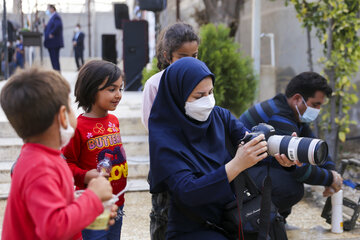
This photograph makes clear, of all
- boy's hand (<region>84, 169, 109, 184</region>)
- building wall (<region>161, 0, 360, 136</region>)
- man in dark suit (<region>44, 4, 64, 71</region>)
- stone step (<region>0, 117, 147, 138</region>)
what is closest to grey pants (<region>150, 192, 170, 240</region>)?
boy's hand (<region>84, 169, 109, 184</region>)

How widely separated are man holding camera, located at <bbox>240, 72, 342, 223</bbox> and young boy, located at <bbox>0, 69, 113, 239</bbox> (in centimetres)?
189

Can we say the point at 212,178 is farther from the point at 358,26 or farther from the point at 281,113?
the point at 358,26

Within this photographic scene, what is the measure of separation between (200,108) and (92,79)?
738mm

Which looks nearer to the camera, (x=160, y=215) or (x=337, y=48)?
(x=160, y=215)

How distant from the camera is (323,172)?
347 cm

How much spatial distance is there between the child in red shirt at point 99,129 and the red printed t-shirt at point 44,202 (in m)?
0.84

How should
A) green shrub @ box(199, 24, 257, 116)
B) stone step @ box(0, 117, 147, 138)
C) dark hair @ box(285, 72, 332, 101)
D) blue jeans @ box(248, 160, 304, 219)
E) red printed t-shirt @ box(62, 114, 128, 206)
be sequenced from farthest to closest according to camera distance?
stone step @ box(0, 117, 147, 138), green shrub @ box(199, 24, 257, 116), dark hair @ box(285, 72, 332, 101), blue jeans @ box(248, 160, 304, 219), red printed t-shirt @ box(62, 114, 128, 206)

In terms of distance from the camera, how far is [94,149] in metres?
2.61

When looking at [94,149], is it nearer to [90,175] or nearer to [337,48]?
[90,175]

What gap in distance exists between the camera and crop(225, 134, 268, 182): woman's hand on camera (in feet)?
7.05

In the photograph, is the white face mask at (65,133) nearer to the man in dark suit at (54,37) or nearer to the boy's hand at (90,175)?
the boy's hand at (90,175)

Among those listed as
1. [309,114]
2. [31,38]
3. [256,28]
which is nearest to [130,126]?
[256,28]

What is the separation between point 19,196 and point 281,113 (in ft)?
7.41

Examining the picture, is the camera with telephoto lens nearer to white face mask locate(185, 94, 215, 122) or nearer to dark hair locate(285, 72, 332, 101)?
white face mask locate(185, 94, 215, 122)
